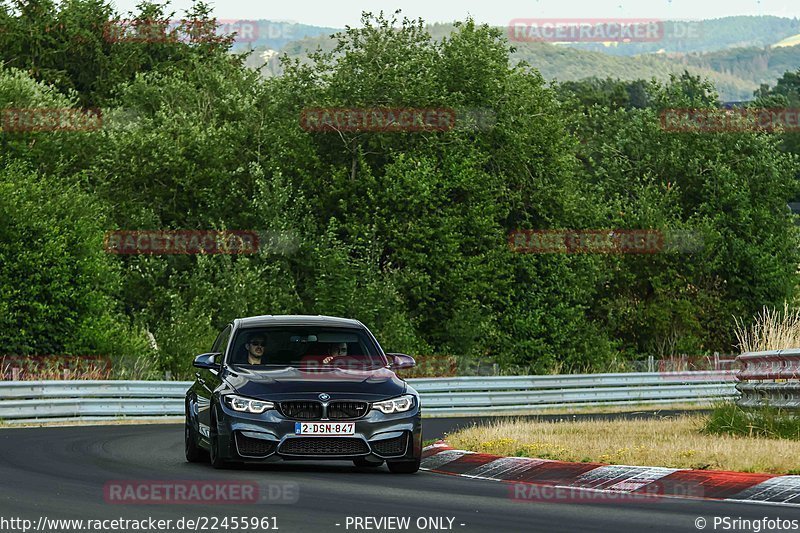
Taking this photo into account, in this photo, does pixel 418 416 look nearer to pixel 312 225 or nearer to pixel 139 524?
pixel 139 524

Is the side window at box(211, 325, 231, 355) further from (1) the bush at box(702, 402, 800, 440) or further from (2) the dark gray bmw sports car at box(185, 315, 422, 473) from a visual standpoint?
(1) the bush at box(702, 402, 800, 440)

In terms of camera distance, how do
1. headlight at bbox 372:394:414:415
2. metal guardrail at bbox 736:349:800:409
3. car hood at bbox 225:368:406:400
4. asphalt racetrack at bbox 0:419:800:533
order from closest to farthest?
1. asphalt racetrack at bbox 0:419:800:533
2. car hood at bbox 225:368:406:400
3. headlight at bbox 372:394:414:415
4. metal guardrail at bbox 736:349:800:409

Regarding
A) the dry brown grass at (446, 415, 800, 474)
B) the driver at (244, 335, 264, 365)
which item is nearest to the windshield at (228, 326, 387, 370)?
the driver at (244, 335, 264, 365)

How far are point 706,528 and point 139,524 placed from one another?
3676 mm

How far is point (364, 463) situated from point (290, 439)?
1622mm

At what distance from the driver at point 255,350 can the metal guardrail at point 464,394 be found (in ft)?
35.8

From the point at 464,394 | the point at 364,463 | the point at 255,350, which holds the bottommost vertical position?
the point at 464,394

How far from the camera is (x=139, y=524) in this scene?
31.7ft

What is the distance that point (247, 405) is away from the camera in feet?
45.7

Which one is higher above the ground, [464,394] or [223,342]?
[223,342]

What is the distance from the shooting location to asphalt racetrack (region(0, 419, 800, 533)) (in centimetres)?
992

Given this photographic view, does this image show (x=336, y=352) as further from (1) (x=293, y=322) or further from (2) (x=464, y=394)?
(2) (x=464, y=394)

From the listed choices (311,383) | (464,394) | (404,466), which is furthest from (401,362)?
(464,394)

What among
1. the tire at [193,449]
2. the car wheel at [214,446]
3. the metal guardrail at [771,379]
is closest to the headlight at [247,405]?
the car wheel at [214,446]
